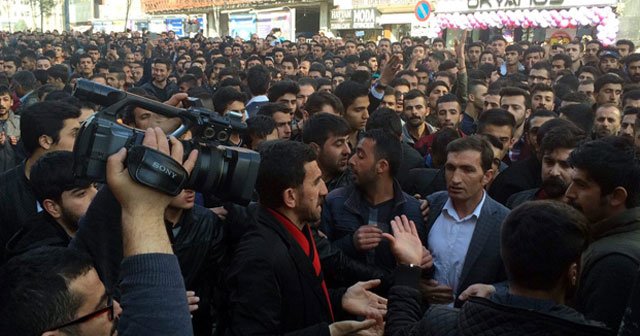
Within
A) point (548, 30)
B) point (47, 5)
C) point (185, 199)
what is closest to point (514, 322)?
point (185, 199)

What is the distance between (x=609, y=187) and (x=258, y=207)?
4.98 feet

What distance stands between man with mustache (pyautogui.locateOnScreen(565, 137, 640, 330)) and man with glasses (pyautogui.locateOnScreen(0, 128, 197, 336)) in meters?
1.48

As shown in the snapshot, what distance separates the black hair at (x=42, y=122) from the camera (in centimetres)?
380

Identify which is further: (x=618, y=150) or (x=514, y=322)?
(x=618, y=150)

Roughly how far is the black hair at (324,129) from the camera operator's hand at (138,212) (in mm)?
2662

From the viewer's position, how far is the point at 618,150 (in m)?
2.71

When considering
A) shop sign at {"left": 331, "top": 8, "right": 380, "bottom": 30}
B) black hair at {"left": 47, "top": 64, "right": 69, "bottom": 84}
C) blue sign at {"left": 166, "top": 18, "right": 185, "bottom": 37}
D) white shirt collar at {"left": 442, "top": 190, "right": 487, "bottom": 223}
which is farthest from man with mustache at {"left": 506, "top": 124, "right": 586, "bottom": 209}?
blue sign at {"left": 166, "top": 18, "right": 185, "bottom": 37}

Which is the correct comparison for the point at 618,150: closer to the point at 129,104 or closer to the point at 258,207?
the point at 258,207

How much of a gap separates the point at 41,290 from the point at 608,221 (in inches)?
82.7

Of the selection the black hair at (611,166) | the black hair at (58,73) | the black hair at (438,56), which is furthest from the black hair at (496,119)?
the black hair at (438,56)

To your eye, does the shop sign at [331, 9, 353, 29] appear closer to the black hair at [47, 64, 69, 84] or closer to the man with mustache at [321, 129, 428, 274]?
the black hair at [47, 64, 69, 84]

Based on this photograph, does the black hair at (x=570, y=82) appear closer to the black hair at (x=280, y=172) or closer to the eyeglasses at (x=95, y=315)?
the black hair at (x=280, y=172)

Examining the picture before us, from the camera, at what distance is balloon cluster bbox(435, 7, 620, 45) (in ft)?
61.5

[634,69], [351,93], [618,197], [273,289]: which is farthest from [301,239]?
[634,69]
